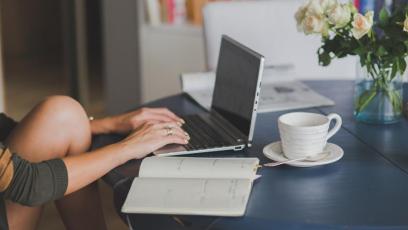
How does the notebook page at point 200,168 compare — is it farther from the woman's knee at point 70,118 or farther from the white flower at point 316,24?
the white flower at point 316,24

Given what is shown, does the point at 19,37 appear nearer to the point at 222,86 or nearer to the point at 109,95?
the point at 109,95

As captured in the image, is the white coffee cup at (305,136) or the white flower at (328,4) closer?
the white coffee cup at (305,136)

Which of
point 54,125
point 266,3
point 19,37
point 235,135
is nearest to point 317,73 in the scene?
point 266,3

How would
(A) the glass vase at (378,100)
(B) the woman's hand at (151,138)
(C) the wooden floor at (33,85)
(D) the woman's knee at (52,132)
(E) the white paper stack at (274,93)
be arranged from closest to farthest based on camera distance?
(B) the woman's hand at (151,138), (D) the woman's knee at (52,132), (A) the glass vase at (378,100), (E) the white paper stack at (274,93), (C) the wooden floor at (33,85)

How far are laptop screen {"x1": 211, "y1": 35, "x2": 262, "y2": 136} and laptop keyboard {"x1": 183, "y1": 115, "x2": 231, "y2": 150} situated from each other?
6cm

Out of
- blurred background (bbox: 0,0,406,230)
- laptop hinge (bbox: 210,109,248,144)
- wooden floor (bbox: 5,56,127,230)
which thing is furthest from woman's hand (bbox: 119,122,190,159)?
wooden floor (bbox: 5,56,127,230)

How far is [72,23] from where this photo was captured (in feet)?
12.2

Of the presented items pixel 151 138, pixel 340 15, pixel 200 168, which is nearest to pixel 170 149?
pixel 151 138

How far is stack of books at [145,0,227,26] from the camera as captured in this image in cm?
327

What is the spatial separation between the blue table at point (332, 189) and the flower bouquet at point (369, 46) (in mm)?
53

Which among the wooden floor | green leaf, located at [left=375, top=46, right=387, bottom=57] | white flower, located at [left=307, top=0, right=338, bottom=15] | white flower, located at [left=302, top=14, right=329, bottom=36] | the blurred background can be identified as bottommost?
the wooden floor

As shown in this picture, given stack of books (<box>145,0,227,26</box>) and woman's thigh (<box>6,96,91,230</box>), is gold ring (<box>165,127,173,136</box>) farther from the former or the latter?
stack of books (<box>145,0,227,26</box>)

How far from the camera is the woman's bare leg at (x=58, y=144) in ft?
5.44

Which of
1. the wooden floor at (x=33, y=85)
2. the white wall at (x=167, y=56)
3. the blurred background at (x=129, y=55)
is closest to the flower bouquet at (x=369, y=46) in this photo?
the blurred background at (x=129, y=55)
